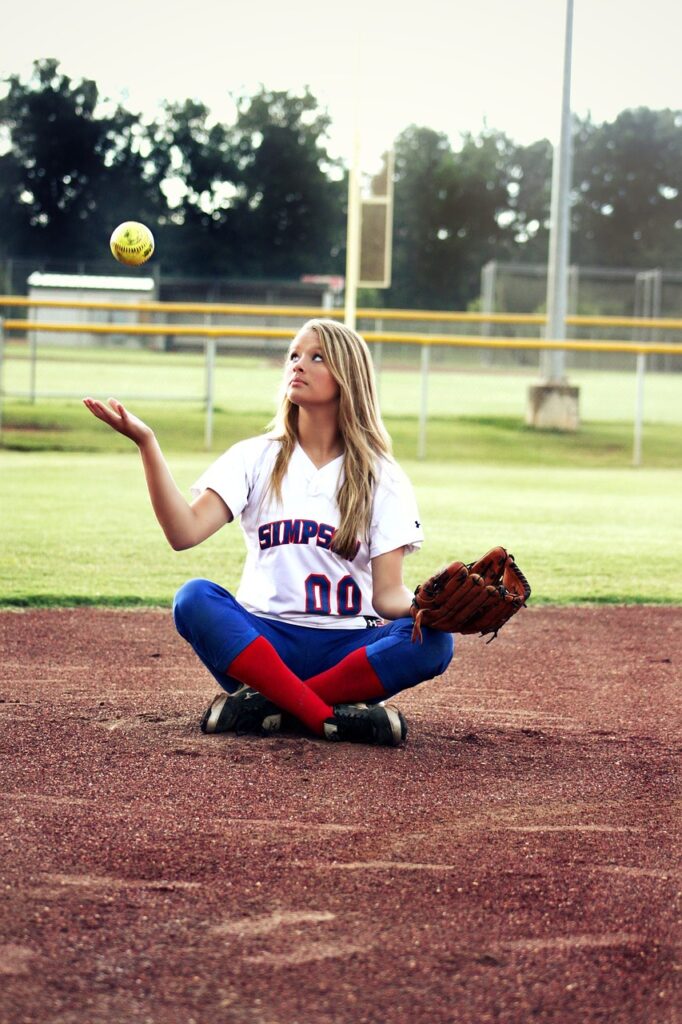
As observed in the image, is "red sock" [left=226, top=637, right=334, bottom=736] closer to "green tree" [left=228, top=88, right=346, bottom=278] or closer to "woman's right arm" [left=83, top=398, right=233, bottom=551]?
"woman's right arm" [left=83, top=398, right=233, bottom=551]

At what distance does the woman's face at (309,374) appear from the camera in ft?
11.5

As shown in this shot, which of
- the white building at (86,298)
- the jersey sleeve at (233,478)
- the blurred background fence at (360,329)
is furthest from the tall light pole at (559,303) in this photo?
the jersey sleeve at (233,478)

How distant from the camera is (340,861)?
245 centimetres

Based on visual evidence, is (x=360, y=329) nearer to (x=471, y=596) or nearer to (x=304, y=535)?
(x=304, y=535)

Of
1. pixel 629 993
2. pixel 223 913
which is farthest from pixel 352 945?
pixel 629 993

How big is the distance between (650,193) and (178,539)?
39.6m

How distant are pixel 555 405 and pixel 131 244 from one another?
10.6 m

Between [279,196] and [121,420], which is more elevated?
[279,196]

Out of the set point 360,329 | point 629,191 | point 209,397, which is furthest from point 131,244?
point 629,191

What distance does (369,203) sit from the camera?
12.4m

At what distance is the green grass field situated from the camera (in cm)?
637

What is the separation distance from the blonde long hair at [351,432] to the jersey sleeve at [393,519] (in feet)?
0.09

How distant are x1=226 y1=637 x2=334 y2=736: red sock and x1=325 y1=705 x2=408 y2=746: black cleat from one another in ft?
0.09

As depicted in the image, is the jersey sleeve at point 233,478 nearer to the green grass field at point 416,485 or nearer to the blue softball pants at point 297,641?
the blue softball pants at point 297,641
